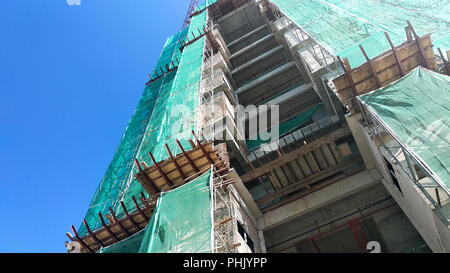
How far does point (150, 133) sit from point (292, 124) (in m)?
7.62

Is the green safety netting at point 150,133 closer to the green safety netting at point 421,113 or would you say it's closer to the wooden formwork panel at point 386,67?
the wooden formwork panel at point 386,67

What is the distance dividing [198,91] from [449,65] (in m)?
10.3

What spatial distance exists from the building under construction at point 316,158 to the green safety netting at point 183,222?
4 cm

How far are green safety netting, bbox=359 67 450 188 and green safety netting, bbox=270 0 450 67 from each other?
2.05m

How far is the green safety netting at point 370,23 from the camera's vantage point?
9.14 meters

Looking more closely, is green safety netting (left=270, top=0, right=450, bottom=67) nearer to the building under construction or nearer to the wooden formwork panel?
the building under construction

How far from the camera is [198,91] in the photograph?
14.6 metres

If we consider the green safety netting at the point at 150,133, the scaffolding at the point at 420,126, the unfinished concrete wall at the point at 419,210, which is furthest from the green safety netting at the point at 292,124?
the scaffolding at the point at 420,126

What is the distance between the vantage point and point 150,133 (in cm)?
1495

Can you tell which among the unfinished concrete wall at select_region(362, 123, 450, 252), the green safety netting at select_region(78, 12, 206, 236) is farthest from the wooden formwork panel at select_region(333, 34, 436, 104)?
the green safety netting at select_region(78, 12, 206, 236)

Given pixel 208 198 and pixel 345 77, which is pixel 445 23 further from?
pixel 208 198

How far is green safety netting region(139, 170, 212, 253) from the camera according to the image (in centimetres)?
673

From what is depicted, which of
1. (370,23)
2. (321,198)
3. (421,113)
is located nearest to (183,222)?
(321,198)
